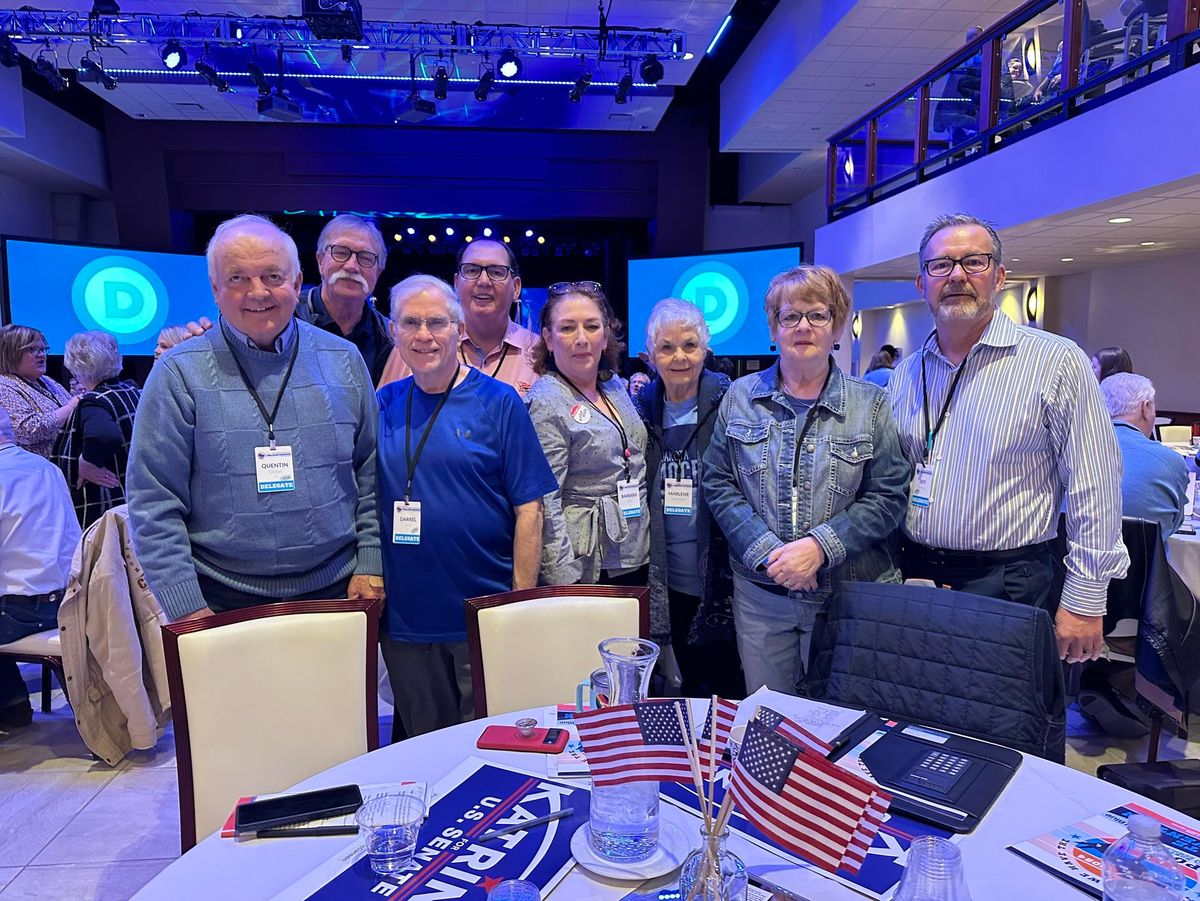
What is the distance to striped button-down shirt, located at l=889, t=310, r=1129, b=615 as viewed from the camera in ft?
6.43

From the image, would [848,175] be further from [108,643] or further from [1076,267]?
[108,643]

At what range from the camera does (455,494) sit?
2.16 m

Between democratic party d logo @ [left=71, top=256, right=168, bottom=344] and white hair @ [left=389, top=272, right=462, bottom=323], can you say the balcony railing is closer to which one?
white hair @ [left=389, top=272, right=462, bottom=323]

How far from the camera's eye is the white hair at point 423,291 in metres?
2.19

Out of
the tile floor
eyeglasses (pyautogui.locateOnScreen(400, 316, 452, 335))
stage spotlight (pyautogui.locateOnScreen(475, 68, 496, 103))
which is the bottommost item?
the tile floor

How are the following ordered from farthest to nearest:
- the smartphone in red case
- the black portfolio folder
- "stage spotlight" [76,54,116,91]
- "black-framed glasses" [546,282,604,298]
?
"stage spotlight" [76,54,116,91] → "black-framed glasses" [546,282,604,298] → the smartphone in red case → the black portfolio folder

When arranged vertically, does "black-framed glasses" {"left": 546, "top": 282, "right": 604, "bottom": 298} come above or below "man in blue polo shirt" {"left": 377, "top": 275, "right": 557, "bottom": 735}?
above

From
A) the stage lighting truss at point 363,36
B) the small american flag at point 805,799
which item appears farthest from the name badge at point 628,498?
the stage lighting truss at point 363,36

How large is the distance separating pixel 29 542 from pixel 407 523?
→ 6.56ft

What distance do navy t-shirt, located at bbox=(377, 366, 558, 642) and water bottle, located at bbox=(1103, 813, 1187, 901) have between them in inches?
62.2

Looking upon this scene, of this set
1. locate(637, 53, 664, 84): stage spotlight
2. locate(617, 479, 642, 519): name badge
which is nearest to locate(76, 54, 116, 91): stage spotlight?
locate(637, 53, 664, 84): stage spotlight

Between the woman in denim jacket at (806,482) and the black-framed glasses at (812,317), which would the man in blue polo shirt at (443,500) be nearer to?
the woman in denim jacket at (806,482)

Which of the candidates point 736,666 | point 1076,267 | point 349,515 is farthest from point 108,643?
point 1076,267

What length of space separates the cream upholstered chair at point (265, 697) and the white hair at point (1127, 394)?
3584 mm
